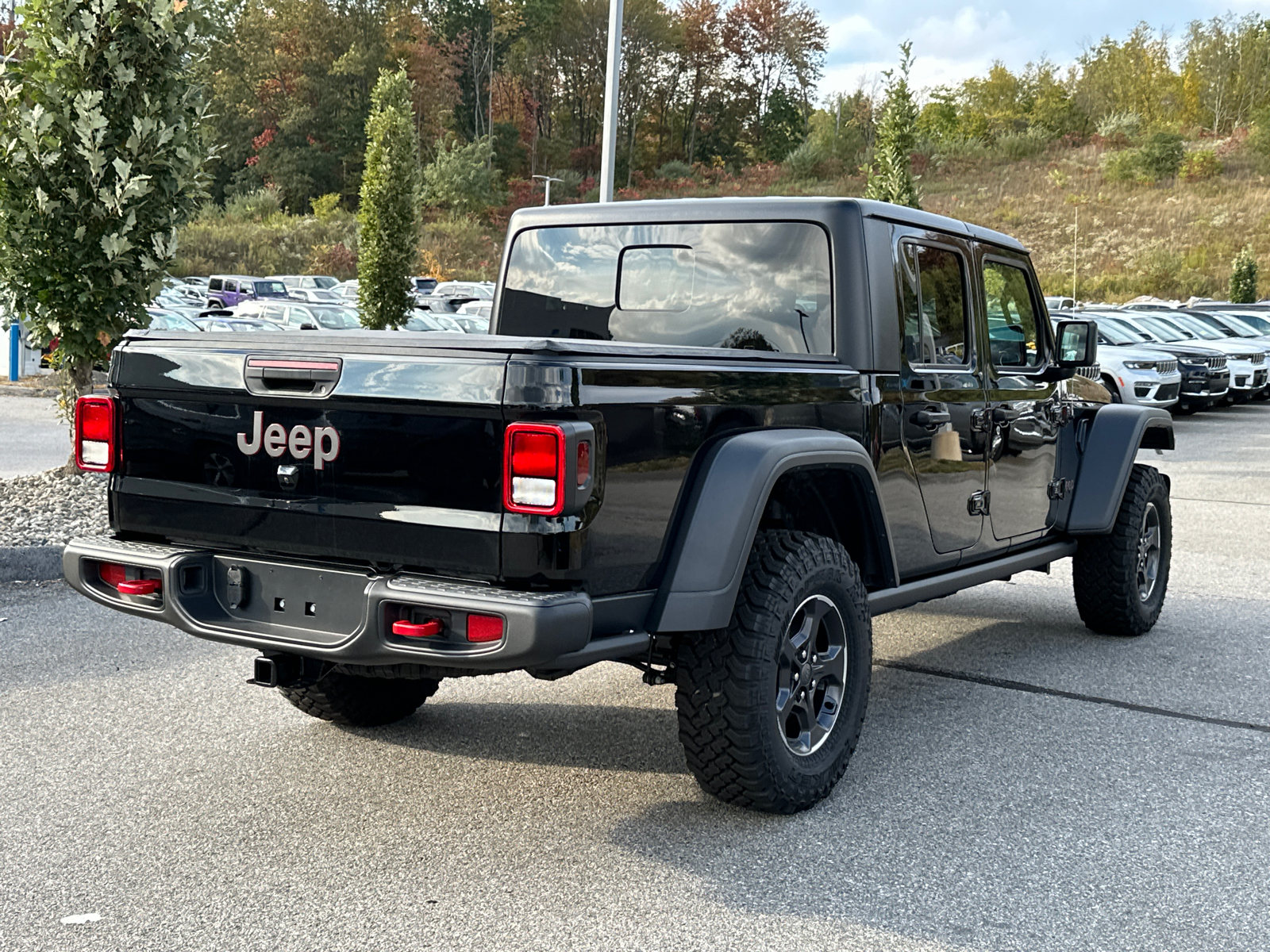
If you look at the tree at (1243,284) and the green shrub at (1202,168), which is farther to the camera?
the green shrub at (1202,168)

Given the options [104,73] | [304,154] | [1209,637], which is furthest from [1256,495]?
[304,154]

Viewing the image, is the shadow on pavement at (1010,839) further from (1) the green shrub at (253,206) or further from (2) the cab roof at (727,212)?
(1) the green shrub at (253,206)

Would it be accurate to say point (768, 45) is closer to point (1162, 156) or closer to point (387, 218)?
point (1162, 156)

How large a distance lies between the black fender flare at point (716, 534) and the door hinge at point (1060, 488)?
260 cm

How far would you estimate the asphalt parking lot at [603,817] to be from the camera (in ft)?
10.8

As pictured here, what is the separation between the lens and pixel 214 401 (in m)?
3.81

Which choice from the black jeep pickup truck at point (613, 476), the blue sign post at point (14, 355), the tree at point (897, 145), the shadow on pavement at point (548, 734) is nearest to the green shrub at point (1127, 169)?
the tree at point (897, 145)

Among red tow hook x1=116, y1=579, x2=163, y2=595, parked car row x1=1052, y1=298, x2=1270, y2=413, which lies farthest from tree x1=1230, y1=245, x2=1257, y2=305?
red tow hook x1=116, y1=579, x2=163, y2=595

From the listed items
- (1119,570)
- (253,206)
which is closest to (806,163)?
(253,206)

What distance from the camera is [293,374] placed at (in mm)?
3650

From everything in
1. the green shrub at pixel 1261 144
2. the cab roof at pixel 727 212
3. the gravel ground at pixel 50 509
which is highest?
the green shrub at pixel 1261 144

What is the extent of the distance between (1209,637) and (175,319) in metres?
19.0

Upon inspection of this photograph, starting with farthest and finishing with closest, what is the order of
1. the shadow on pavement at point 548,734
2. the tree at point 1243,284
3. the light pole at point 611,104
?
the tree at point 1243,284 → the light pole at point 611,104 → the shadow on pavement at point 548,734

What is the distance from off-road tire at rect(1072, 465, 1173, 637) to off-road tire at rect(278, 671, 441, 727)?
3.38 meters
